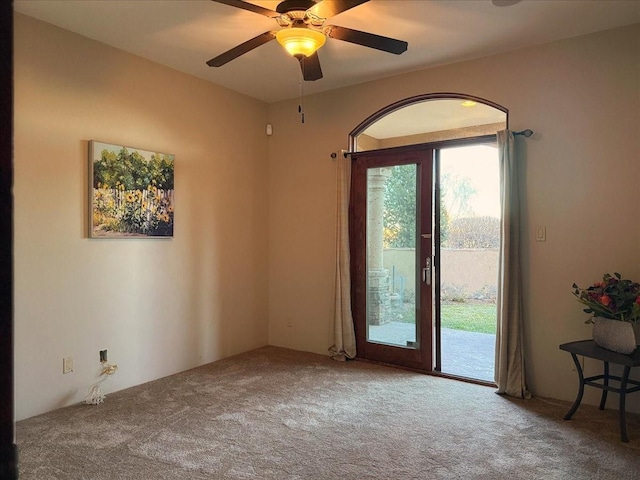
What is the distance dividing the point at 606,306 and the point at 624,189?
91 cm

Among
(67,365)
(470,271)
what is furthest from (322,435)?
(470,271)

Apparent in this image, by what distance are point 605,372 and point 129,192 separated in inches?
156

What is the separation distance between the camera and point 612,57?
3.25 meters

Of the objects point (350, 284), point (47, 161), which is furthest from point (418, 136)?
point (47, 161)

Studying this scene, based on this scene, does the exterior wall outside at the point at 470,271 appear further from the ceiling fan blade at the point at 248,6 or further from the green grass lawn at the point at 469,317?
the ceiling fan blade at the point at 248,6

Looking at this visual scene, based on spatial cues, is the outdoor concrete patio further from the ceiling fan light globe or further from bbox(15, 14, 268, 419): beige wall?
the ceiling fan light globe

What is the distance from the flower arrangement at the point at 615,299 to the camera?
2.94 m

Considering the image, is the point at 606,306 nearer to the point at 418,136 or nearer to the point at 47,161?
the point at 418,136

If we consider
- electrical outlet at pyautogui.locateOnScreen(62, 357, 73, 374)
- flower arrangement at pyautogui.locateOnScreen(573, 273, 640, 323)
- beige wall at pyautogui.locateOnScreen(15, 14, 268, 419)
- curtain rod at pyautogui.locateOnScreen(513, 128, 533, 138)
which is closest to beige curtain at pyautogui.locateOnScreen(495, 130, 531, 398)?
curtain rod at pyautogui.locateOnScreen(513, 128, 533, 138)

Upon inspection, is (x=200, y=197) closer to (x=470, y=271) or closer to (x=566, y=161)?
(x=566, y=161)

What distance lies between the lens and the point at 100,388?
3.47m

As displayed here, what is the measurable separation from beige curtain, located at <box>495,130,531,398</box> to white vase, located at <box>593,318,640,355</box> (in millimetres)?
592

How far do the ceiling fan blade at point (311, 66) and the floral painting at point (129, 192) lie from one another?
1627 mm

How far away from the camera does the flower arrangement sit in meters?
2.94
